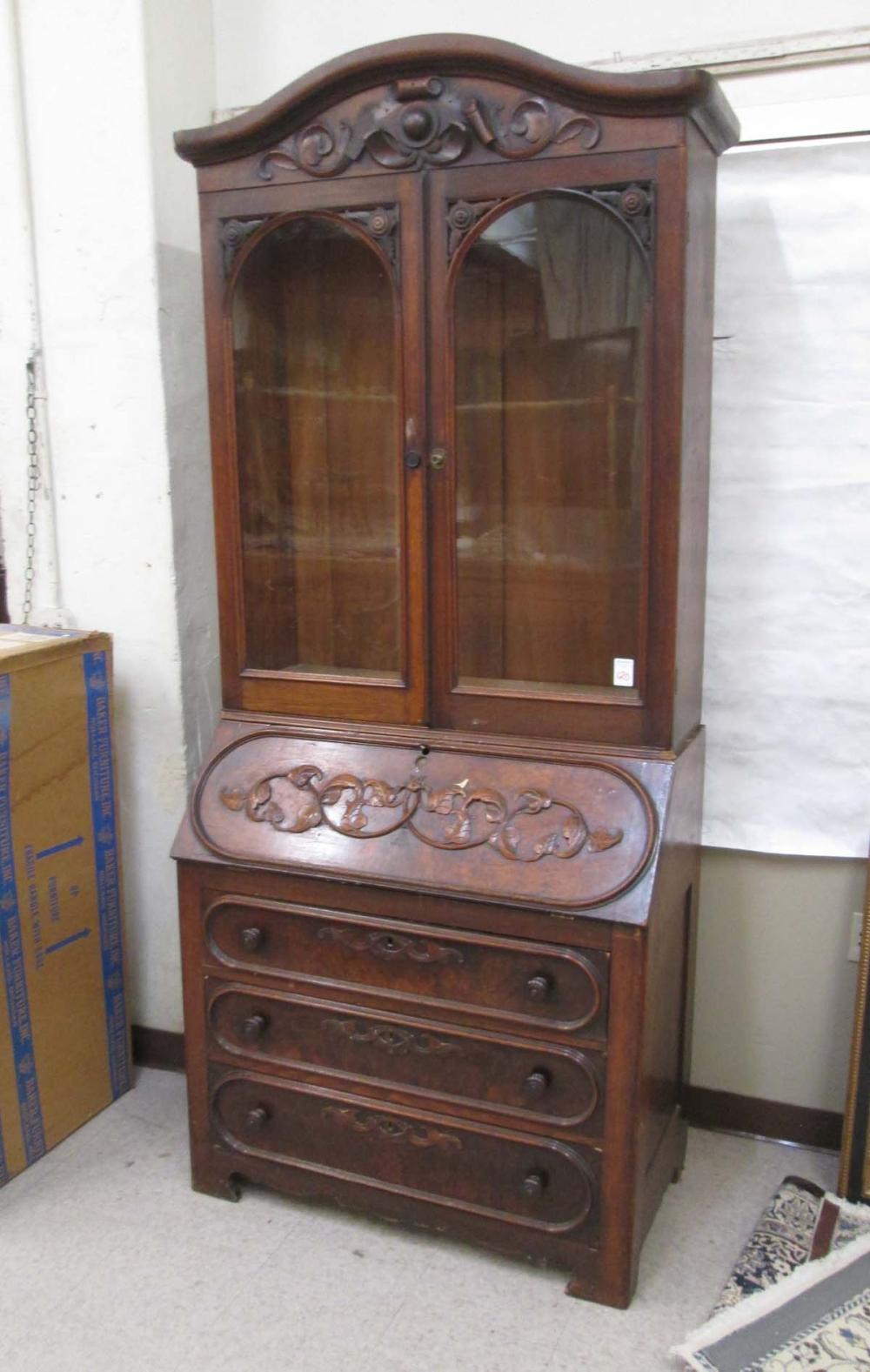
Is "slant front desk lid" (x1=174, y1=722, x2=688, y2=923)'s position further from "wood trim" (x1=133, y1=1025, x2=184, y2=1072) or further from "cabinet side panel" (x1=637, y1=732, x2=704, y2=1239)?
"wood trim" (x1=133, y1=1025, x2=184, y2=1072)

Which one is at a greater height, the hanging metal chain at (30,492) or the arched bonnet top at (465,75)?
the arched bonnet top at (465,75)

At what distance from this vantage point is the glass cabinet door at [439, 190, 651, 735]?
1718 millimetres

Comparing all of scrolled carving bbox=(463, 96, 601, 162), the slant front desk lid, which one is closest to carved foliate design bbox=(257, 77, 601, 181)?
scrolled carving bbox=(463, 96, 601, 162)

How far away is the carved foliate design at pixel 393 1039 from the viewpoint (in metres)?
1.80

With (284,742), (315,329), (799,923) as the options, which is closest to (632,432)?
(315,329)

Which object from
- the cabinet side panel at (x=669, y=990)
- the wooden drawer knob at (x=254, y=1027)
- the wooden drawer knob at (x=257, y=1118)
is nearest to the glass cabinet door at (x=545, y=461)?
the cabinet side panel at (x=669, y=990)

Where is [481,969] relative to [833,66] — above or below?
below

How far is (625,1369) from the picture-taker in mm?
1639

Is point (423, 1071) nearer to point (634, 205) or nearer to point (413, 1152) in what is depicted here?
point (413, 1152)

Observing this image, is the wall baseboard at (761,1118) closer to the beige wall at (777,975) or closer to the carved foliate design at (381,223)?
the beige wall at (777,975)

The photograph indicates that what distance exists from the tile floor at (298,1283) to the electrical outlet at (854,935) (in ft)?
1.28

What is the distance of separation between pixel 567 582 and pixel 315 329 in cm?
62

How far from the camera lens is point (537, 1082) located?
1711 millimetres

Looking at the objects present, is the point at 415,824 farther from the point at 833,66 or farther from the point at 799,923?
the point at 833,66
